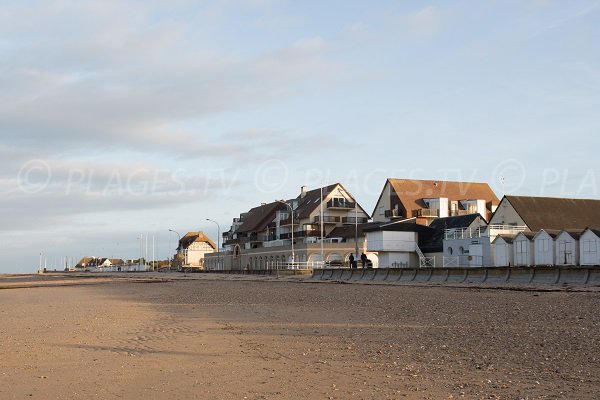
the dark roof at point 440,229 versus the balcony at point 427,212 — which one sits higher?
the balcony at point 427,212

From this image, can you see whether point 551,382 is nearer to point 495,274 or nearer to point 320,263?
point 495,274

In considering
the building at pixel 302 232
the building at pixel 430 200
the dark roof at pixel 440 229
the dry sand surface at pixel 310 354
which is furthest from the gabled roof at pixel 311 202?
the dry sand surface at pixel 310 354

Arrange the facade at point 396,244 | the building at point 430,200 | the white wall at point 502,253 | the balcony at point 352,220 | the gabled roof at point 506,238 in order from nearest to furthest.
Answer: the white wall at point 502,253, the gabled roof at point 506,238, the facade at point 396,244, the building at point 430,200, the balcony at point 352,220

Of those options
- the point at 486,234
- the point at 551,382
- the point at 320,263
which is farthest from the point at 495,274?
the point at 320,263

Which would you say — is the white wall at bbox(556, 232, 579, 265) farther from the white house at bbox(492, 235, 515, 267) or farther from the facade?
the facade

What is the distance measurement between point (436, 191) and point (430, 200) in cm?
599

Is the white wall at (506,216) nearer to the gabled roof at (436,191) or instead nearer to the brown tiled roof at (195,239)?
the gabled roof at (436,191)

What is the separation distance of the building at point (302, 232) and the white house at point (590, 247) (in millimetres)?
29912

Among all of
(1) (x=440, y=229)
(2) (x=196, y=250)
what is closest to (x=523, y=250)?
(1) (x=440, y=229)

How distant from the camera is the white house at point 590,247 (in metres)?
49.8

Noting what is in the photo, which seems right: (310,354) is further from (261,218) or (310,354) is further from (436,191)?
(261,218)

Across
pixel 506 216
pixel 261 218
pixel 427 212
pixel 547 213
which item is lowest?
pixel 506 216

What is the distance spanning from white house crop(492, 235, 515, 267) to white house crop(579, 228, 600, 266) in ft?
25.6

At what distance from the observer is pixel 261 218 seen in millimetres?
119625
